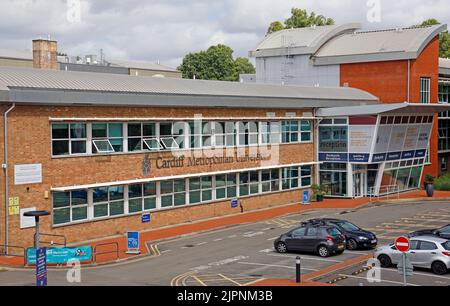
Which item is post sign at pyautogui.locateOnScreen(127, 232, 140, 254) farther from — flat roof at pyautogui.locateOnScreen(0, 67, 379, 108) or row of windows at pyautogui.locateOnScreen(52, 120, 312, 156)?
flat roof at pyautogui.locateOnScreen(0, 67, 379, 108)

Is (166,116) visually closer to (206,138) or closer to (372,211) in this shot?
(206,138)

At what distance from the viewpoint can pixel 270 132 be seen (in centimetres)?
4800

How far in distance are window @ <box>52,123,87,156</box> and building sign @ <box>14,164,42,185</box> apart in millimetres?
1458

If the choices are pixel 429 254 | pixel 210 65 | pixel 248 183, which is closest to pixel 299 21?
pixel 210 65

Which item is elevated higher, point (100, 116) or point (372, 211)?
point (100, 116)

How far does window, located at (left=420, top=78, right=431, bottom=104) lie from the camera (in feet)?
200

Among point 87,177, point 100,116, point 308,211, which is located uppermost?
point 100,116

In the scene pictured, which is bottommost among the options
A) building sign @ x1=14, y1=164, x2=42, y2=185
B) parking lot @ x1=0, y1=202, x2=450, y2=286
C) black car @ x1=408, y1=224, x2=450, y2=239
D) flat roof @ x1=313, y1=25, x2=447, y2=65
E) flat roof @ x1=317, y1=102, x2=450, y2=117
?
Result: parking lot @ x1=0, y1=202, x2=450, y2=286

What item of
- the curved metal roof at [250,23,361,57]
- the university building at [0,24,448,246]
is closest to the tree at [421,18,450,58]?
the curved metal roof at [250,23,361,57]

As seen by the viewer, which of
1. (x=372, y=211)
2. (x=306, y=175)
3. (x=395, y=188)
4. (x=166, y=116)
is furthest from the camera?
(x=395, y=188)

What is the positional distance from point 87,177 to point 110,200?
84.2 inches

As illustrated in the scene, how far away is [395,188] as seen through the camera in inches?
2203

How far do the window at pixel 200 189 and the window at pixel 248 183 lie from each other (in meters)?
3.40

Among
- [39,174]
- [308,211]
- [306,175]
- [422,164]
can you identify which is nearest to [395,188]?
[422,164]
